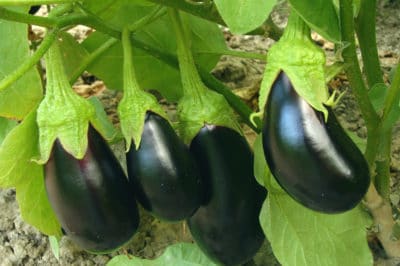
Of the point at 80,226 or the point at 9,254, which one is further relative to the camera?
the point at 9,254

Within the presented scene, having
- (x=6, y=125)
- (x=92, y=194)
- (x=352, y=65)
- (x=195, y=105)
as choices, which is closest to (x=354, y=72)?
(x=352, y=65)

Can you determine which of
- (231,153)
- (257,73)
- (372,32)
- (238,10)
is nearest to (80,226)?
(231,153)

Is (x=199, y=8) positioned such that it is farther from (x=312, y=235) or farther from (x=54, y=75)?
(x=312, y=235)

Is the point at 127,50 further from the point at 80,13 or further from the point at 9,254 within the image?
the point at 9,254

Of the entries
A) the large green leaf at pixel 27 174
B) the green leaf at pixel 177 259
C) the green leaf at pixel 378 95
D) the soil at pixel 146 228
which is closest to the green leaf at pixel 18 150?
the large green leaf at pixel 27 174

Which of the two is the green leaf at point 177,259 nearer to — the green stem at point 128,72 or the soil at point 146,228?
the soil at point 146,228

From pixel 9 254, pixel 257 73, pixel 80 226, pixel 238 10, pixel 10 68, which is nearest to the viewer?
pixel 238 10

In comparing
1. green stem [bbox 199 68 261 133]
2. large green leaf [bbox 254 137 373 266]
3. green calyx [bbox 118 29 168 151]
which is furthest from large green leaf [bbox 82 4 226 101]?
large green leaf [bbox 254 137 373 266]

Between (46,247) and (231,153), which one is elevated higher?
(231,153)
